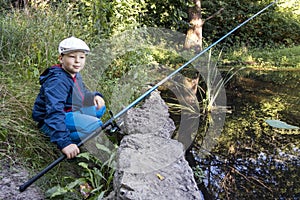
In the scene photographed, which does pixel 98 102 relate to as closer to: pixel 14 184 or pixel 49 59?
pixel 14 184

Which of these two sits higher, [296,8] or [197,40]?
[296,8]

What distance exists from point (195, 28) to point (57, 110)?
6525 mm

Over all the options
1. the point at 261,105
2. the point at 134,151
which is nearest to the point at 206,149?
the point at 134,151

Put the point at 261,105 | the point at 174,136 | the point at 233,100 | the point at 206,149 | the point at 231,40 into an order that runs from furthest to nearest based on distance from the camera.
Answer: the point at 231,40 → the point at 233,100 → the point at 261,105 → the point at 174,136 → the point at 206,149

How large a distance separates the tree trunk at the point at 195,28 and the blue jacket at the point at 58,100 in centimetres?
601

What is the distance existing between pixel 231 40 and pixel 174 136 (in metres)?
9.26

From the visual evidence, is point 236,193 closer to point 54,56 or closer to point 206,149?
point 206,149

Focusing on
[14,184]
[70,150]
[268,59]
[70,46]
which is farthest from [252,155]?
[268,59]

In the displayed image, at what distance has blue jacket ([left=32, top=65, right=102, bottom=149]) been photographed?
1810mm

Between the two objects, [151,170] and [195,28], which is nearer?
[151,170]

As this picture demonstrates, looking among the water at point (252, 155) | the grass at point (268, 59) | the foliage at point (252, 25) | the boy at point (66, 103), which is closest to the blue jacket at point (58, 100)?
the boy at point (66, 103)

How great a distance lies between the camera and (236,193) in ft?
6.84

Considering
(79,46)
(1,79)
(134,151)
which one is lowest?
(134,151)

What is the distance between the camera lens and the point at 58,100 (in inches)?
75.4
